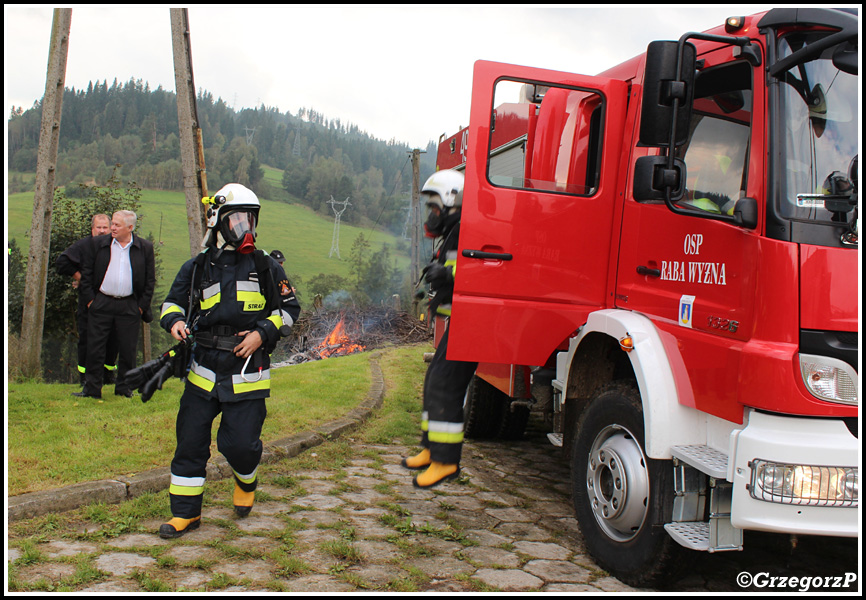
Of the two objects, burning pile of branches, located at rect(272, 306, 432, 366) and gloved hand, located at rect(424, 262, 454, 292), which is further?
burning pile of branches, located at rect(272, 306, 432, 366)

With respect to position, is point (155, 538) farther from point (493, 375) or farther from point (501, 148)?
point (501, 148)

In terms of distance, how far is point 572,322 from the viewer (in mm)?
3912

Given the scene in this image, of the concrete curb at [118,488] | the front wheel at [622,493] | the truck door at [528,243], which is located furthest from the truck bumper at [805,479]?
the concrete curb at [118,488]

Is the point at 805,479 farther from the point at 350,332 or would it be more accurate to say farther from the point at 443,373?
the point at 350,332

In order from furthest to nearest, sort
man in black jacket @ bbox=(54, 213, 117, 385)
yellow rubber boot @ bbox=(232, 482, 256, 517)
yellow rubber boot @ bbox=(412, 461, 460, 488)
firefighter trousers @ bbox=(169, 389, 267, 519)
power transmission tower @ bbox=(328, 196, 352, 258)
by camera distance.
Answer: power transmission tower @ bbox=(328, 196, 352, 258) → man in black jacket @ bbox=(54, 213, 117, 385) → yellow rubber boot @ bbox=(232, 482, 256, 517) → yellow rubber boot @ bbox=(412, 461, 460, 488) → firefighter trousers @ bbox=(169, 389, 267, 519)

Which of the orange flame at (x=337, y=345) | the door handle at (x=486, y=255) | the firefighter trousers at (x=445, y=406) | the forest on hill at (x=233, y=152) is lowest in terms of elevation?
the orange flame at (x=337, y=345)

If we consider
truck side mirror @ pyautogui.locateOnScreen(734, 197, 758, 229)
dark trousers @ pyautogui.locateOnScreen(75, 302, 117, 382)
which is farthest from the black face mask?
dark trousers @ pyautogui.locateOnScreen(75, 302, 117, 382)

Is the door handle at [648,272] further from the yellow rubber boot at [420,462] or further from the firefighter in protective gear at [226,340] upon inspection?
the firefighter in protective gear at [226,340]

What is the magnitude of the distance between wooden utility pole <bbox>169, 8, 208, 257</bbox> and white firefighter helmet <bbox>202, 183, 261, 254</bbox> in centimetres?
286

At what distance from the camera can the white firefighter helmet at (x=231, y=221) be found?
390 cm

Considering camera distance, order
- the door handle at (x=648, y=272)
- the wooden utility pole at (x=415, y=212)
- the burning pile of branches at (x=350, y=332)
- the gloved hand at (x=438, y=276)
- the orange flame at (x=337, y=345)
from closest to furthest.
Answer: the door handle at (x=648, y=272)
the gloved hand at (x=438, y=276)
the orange flame at (x=337, y=345)
the burning pile of branches at (x=350, y=332)
the wooden utility pole at (x=415, y=212)

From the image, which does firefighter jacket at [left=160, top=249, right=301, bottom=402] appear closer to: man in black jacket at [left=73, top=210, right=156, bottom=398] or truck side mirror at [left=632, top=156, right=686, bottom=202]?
truck side mirror at [left=632, top=156, right=686, bottom=202]

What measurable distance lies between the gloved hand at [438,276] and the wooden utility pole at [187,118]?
11.3 ft

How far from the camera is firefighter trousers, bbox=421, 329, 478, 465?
391cm
